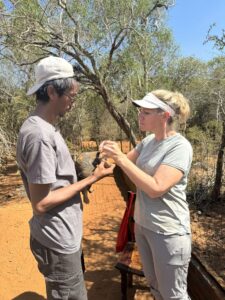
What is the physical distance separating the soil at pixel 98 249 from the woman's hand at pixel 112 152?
153 centimetres

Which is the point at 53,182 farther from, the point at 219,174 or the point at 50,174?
the point at 219,174

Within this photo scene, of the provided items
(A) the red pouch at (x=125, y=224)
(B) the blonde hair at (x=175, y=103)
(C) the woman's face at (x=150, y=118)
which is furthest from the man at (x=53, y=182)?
(A) the red pouch at (x=125, y=224)

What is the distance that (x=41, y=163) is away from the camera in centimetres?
182

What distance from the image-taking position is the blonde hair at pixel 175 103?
90.0 inches

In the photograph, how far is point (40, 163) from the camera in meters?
1.82

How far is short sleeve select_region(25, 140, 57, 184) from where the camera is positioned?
182 centimetres

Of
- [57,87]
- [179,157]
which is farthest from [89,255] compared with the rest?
[57,87]

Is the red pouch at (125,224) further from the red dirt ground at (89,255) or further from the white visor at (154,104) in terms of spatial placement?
the white visor at (154,104)

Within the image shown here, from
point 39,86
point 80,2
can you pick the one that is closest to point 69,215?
point 39,86

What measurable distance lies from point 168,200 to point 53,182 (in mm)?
786

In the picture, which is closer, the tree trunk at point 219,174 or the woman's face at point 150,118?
the woman's face at point 150,118

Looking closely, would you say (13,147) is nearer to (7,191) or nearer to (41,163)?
(7,191)

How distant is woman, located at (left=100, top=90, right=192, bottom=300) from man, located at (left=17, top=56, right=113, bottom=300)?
0.29m

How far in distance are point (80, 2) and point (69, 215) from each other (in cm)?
682
